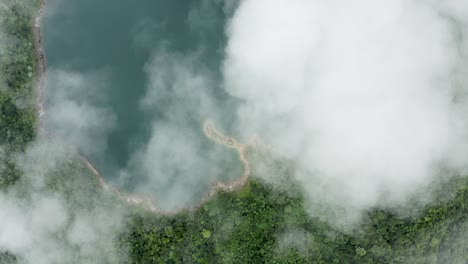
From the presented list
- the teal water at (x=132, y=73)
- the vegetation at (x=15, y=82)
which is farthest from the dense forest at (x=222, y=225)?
the teal water at (x=132, y=73)

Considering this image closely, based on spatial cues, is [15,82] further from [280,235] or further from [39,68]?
[280,235]

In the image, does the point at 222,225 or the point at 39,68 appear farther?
the point at 39,68

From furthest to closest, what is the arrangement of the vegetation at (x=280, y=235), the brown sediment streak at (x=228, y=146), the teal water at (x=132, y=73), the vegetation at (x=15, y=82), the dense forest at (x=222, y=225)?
the teal water at (x=132, y=73), the brown sediment streak at (x=228, y=146), the vegetation at (x=15, y=82), the dense forest at (x=222, y=225), the vegetation at (x=280, y=235)

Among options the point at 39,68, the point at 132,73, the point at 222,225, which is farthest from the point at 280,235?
the point at 39,68

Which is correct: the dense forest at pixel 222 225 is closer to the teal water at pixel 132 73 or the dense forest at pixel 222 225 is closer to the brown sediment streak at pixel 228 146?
the brown sediment streak at pixel 228 146

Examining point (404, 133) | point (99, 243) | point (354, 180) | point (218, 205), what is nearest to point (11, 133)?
point (99, 243)
